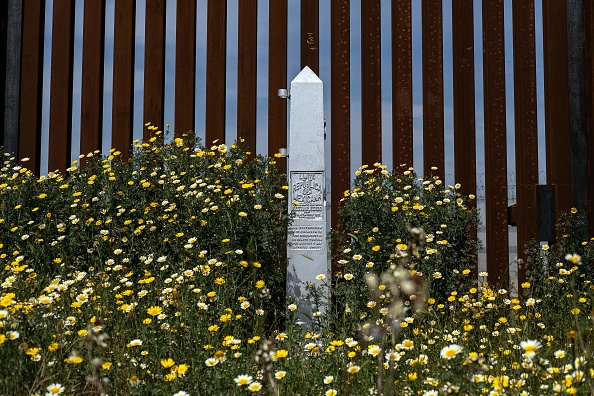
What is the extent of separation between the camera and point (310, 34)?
5.02m

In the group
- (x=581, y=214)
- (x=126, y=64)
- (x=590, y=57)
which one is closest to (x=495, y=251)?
(x=581, y=214)

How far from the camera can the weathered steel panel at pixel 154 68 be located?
17.0 ft

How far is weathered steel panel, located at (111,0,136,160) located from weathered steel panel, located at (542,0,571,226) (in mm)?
3253

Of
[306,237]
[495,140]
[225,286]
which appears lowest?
[225,286]

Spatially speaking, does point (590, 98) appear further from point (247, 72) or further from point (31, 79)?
point (31, 79)

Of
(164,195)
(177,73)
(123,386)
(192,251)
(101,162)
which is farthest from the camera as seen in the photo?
(177,73)

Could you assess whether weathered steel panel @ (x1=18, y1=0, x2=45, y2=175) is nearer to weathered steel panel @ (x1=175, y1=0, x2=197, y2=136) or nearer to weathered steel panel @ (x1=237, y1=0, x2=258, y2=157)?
weathered steel panel @ (x1=175, y1=0, x2=197, y2=136)

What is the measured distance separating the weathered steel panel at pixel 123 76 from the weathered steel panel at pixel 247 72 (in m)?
0.88

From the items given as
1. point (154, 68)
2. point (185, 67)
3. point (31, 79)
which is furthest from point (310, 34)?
point (31, 79)

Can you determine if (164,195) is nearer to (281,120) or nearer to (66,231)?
(66,231)

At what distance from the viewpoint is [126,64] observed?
525 cm

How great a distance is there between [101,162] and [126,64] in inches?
35.1

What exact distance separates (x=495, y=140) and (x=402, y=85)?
2.69ft

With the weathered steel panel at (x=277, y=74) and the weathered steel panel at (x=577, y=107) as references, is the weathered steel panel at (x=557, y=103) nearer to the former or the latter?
the weathered steel panel at (x=577, y=107)
